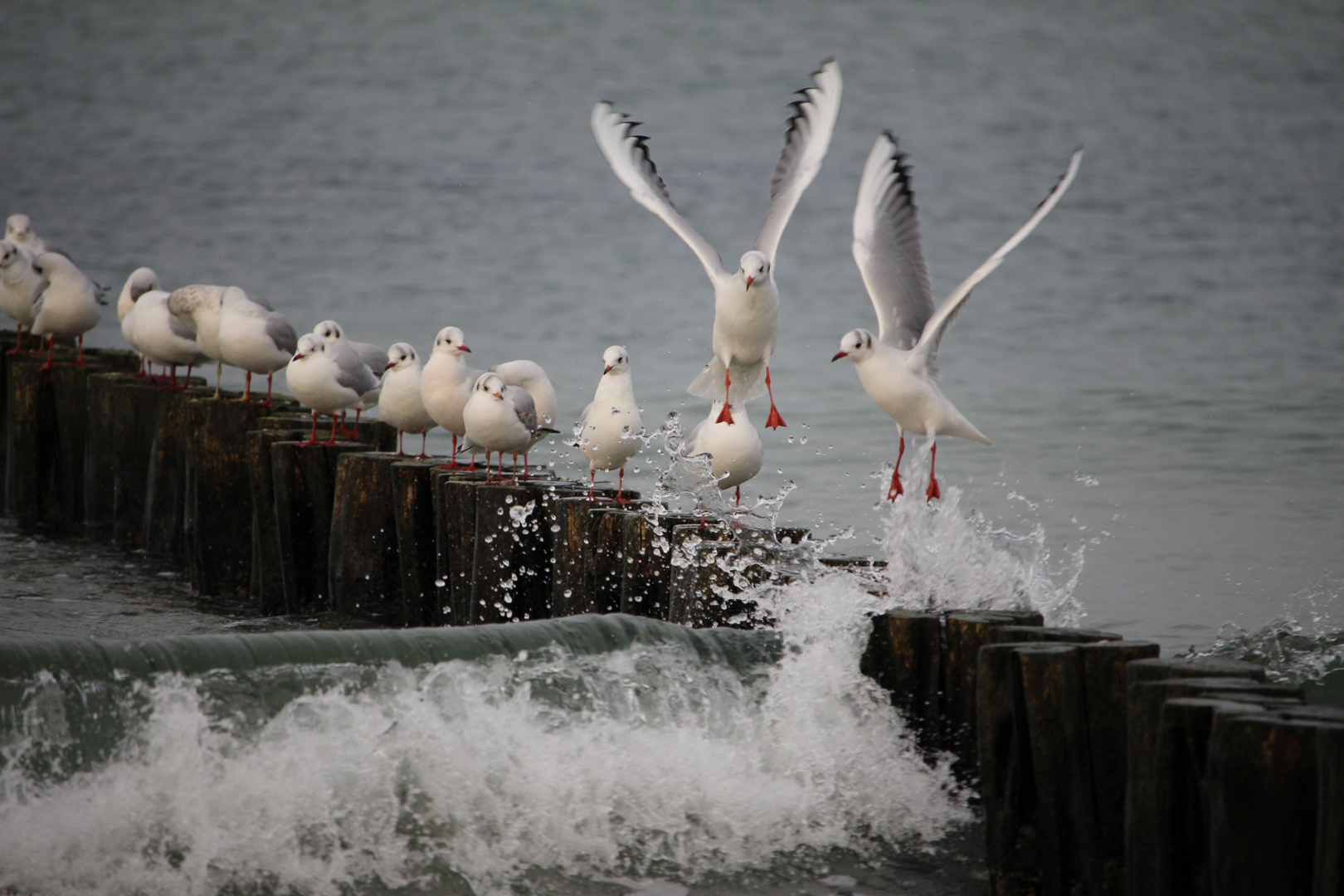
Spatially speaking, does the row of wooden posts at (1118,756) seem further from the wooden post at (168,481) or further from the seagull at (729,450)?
the wooden post at (168,481)

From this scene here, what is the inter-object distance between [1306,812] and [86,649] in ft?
10.1

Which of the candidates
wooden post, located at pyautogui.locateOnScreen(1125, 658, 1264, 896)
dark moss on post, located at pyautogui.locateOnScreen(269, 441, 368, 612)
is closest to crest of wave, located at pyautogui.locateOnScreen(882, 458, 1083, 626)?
wooden post, located at pyautogui.locateOnScreen(1125, 658, 1264, 896)

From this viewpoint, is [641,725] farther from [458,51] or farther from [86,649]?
[458,51]

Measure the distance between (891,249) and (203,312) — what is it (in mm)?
3705

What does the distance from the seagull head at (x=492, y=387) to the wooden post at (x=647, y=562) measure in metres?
1.01

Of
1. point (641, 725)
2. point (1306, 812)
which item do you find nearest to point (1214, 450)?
point (641, 725)

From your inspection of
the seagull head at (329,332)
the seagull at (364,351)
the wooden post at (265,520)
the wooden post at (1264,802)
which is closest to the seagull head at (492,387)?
the wooden post at (265,520)

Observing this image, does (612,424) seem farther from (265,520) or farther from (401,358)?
(265,520)

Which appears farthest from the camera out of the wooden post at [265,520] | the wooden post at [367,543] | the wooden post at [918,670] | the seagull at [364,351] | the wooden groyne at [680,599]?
the seagull at [364,351]

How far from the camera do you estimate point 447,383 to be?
6.64 meters

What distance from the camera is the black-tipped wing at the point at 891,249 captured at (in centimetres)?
656

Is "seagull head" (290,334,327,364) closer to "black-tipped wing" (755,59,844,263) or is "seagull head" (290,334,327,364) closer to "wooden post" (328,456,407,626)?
"wooden post" (328,456,407,626)

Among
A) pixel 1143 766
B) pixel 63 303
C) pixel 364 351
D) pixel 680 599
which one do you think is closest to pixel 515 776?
pixel 680 599

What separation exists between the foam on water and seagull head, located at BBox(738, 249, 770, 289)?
1.57 metres
